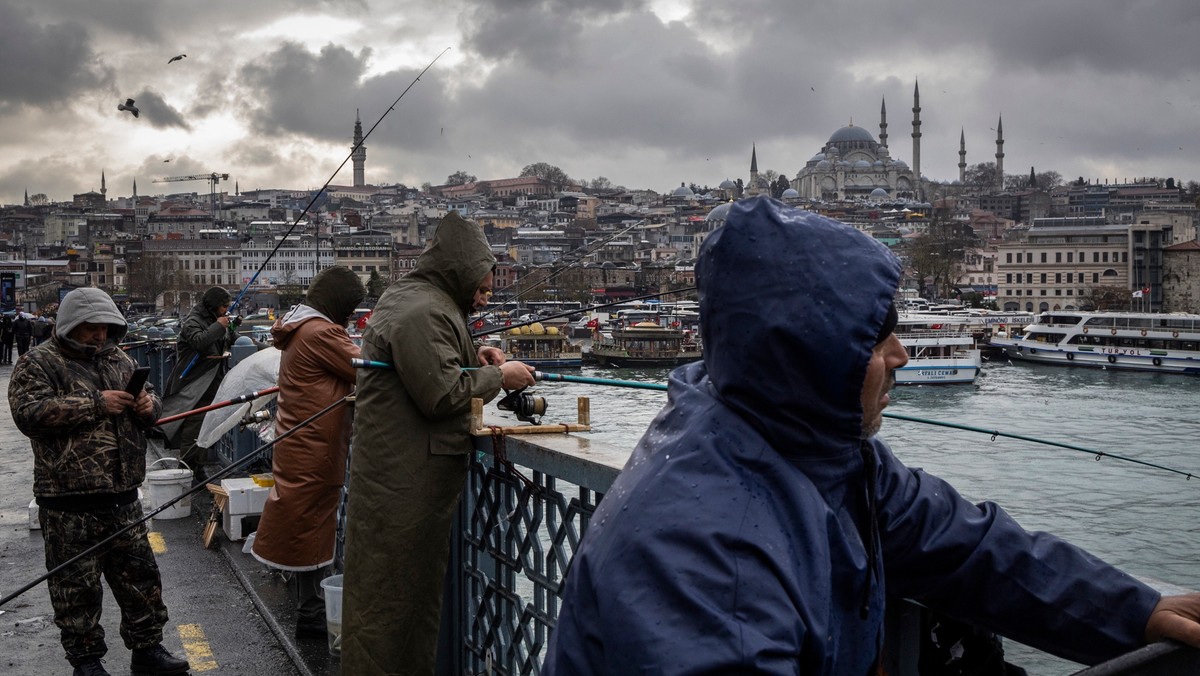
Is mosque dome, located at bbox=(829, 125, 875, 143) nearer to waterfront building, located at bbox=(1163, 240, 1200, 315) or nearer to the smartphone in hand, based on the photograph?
waterfront building, located at bbox=(1163, 240, 1200, 315)

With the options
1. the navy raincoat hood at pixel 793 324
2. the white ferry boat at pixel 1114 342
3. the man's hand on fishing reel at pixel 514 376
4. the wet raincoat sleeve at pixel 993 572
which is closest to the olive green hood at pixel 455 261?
the man's hand on fishing reel at pixel 514 376

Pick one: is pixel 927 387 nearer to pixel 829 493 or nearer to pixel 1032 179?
pixel 829 493

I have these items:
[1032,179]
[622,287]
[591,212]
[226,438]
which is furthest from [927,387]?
[1032,179]

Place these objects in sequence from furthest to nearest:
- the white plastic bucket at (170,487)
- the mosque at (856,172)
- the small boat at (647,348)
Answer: the mosque at (856,172) < the small boat at (647,348) < the white plastic bucket at (170,487)

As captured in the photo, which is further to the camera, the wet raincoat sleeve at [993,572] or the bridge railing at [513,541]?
the bridge railing at [513,541]

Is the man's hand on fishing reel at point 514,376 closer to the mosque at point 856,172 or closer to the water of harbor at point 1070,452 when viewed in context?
the water of harbor at point 1070,452

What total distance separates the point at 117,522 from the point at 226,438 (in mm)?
3560

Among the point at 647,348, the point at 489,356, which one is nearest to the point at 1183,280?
the point at 647,348

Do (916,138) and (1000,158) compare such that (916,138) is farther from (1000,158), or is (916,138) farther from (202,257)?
(202,257)

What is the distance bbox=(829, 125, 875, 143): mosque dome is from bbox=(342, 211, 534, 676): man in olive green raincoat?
5667 inches

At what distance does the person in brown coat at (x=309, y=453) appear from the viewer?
3.49 meters

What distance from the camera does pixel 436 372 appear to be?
2506 millimetres

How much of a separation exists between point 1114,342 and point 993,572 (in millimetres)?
54082

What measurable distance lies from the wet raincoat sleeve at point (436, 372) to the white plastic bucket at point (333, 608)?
1.06 m
